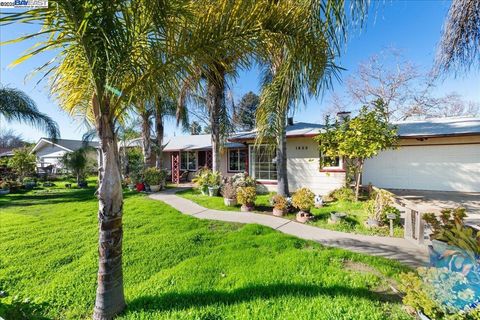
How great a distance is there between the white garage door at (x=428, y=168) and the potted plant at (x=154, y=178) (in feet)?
38.5

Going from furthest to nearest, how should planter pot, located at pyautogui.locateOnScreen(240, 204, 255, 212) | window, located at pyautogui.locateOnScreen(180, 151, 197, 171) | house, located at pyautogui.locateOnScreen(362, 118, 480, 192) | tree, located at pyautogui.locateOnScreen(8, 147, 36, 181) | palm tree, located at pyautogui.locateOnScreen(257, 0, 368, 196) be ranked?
window, located at pyautogui.locateOnScreen(180, 151, 197, 171) < tree, located at pyautogui.locateOnScreen(8, 147, 36, 181) < house, located at pyautogui.locateOnScreen(362, 118, 480, 192) < planter pot, located at pyautogui.locateOnScreen(240, 204, 255, 212) < palm tree, located at pyautogui.locateOnScreen(257, 0, 368, 196)

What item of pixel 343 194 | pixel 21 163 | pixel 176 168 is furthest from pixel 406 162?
pixel 21 163

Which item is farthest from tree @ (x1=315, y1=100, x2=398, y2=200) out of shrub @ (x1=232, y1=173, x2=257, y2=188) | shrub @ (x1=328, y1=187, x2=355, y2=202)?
shrub @ (x1=232, y1=173, x2=257, y2=188)

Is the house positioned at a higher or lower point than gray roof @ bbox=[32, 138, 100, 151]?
lower

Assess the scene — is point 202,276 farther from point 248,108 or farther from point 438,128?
point 248,108

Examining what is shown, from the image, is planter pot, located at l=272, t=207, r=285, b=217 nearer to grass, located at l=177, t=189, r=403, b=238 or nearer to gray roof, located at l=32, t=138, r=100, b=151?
grass, located at l=177, t=189, r=403, b=238

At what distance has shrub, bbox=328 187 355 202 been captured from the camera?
9518 millimetres

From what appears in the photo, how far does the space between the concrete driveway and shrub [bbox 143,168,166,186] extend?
485 inches

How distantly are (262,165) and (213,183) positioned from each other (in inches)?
114

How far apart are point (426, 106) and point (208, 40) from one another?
26470 mm

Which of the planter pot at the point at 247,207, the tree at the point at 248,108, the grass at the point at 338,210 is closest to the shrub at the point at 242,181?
the grass at the point at 338,210

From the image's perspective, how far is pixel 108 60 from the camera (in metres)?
2.47

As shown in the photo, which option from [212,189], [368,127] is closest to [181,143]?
[212,189]

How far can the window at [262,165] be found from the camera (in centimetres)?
1263
